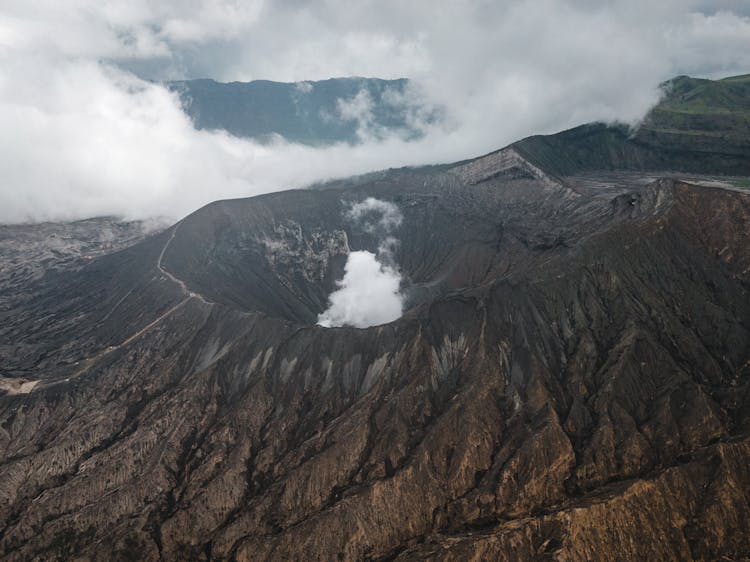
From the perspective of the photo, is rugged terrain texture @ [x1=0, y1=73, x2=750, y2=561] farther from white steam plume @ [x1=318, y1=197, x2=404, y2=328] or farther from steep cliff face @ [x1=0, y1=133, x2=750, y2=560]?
white steam plume @ [x1=318, y1=197, x2=404, y2=328]

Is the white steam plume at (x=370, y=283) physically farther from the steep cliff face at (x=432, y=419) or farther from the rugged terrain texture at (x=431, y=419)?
the steep cliff face at (x=432, y=419)

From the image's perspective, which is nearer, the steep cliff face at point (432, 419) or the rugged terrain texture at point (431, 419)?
the rugged terrain texture at point (431, 419)

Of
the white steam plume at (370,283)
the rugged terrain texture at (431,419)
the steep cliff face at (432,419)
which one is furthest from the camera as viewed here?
the white steam plume at (370,283)

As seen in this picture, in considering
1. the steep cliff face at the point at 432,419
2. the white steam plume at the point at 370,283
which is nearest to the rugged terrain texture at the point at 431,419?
the steep cliff face at the point at 432,419

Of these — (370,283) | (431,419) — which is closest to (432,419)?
(431,419)

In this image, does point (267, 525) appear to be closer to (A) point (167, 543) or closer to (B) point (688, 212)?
(A) point (167, 543)

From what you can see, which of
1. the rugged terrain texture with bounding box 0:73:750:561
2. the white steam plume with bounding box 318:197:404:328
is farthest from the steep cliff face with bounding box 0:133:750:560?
the white steam plume with bounding box 318:197:404:328
